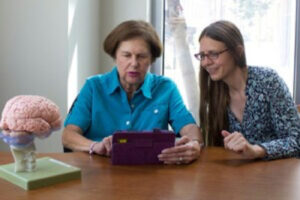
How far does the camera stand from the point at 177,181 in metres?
1.35

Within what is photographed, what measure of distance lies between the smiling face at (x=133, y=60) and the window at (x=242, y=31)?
1.21 m

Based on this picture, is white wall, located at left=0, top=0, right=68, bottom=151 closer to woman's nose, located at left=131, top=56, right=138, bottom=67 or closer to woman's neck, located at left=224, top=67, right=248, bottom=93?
woman's nose, located at left=131, top=56, right=138, bottom=67

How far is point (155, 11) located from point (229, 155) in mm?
1787

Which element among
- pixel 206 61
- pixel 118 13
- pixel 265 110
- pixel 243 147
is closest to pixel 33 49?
pixel 118 13

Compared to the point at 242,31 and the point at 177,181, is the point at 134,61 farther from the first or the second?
the point at 242,31

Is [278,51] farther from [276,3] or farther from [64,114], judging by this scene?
[64,114]

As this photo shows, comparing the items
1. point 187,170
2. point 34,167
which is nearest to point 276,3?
point 187,170

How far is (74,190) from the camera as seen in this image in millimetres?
1245

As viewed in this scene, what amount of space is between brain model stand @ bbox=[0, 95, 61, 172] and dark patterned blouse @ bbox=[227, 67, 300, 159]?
1016mm

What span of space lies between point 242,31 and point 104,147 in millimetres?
1888

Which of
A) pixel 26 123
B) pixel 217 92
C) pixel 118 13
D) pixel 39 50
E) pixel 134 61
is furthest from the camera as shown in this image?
pixel 118 13

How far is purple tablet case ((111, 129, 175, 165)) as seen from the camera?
5.01ft

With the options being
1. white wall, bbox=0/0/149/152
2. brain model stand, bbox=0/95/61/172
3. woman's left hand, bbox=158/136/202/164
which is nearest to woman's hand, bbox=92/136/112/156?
woman's left hand, bbox=158/136/202/164

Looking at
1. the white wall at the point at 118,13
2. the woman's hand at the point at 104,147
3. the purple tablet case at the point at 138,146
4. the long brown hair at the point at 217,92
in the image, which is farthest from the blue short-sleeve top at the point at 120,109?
the white wall at the point at 118,13
